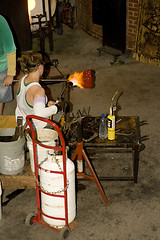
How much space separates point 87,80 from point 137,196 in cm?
178

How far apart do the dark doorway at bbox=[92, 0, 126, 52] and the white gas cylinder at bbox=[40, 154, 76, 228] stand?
6.90 metres

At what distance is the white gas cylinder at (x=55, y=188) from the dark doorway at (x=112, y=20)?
22.6 ft

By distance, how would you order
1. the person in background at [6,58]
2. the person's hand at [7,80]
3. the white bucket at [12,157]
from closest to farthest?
the white bucket at [12,157] < the person in background at [6,58] < the person's hand at [7,80]

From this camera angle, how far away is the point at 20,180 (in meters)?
4.61

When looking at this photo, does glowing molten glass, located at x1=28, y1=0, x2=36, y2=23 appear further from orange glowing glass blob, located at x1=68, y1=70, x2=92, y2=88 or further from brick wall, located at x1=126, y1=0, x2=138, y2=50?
orange glowing glass blob, located at x1=68, y1=70, x2=92, y2=88

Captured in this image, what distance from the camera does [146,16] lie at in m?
9.61

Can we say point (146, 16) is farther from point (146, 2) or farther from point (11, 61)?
point (11, 61)

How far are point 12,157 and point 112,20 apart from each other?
7.02 m

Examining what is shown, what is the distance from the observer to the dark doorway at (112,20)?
397 inches

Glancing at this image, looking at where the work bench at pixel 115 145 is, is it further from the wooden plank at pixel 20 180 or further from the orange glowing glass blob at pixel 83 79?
the orange glowing glass blob at pixel 83 79

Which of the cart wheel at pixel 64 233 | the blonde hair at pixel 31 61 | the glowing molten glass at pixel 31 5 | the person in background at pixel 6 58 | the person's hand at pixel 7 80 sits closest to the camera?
the cart wheel at pixel 64 233

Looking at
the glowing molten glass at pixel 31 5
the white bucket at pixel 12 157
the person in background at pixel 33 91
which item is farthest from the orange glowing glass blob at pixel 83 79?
the glowing molten glass at pixel 31 5

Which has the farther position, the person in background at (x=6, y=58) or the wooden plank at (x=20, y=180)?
the person in background at (x=6, y=58)

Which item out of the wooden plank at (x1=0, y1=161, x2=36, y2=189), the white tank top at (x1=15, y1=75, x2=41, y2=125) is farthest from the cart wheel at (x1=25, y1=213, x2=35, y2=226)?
the white tank top at (x1=15, y1=75, x2=41, y2=125)
